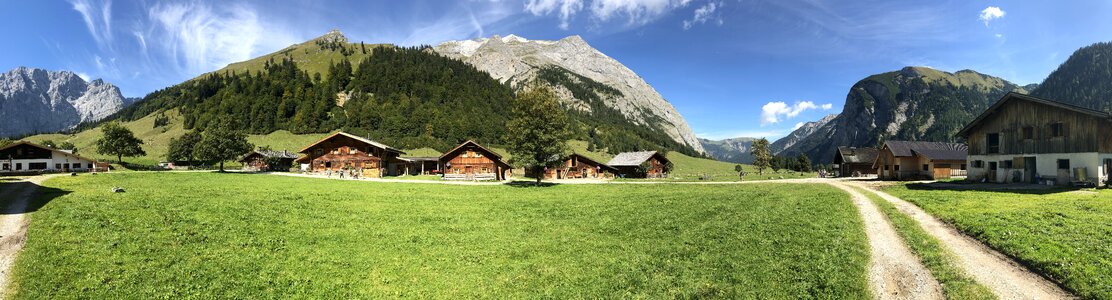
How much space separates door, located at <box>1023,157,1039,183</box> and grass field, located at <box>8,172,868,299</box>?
86.1 feet

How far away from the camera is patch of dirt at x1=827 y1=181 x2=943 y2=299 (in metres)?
12.2

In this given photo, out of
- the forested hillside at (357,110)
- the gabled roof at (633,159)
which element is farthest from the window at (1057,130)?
the forested hillside at (357,110)

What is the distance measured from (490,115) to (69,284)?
184068mm

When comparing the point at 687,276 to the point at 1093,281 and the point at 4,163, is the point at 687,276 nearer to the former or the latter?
the point at 1093,281

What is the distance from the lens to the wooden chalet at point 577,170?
85.6 m

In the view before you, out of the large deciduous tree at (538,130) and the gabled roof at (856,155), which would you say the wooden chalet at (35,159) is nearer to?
the large deciduous tree at (538,130)

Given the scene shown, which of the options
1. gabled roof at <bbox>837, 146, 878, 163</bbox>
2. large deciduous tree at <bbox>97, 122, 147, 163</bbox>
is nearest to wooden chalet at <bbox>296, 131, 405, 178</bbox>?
large deciduous tree at <bbox>97, 122, 147, 163</bbox>

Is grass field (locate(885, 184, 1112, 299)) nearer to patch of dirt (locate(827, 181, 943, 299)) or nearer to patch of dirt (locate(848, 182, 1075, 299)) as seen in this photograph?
patch of dirt (locate(848, 182, 1075, 299))

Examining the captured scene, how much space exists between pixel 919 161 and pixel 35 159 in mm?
122225

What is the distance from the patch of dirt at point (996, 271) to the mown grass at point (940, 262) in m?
0.23

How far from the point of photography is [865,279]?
13.2 m

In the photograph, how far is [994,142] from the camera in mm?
40188

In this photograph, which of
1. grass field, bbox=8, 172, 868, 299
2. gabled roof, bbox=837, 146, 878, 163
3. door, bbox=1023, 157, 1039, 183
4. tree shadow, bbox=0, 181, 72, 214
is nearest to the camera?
grass field, bbox=8, 172, 868, 299

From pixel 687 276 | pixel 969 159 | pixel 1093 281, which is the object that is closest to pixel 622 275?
pixel 687 276
